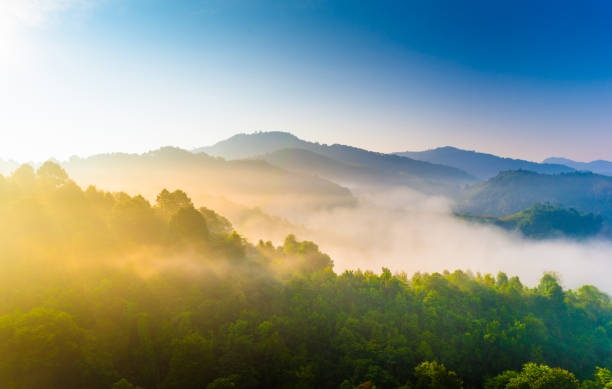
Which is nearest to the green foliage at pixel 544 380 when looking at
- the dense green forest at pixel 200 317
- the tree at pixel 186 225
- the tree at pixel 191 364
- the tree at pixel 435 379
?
the dense green forest at pixel 200 317

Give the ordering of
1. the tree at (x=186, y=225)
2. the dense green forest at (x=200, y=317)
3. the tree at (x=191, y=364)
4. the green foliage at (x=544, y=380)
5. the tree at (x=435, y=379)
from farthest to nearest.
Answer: the tree at (x=186, y=225), the green foliage at (x=544, y=380), the tree at (x=435, y=379), the tree at (x=191, y=364), the dense green forest at (x=200, y=317)

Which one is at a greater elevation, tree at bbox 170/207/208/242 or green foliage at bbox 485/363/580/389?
tree at bbox 170/207/208/242

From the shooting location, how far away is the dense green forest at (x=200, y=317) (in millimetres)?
36562

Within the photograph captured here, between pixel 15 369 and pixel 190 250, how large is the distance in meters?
29.3

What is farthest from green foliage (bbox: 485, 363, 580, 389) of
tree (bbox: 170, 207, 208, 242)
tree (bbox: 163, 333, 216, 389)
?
tree (bbox: 170, 207, 208, 242)

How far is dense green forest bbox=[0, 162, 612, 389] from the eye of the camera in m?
36.6

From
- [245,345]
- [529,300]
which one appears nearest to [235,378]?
[245,345]

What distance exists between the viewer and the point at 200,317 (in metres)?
50.2

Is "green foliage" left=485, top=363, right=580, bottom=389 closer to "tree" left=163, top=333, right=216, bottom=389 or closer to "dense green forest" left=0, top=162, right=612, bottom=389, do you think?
"dense green forest" left=0, top=162, right=612, bottom=389

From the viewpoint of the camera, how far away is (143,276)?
49688 millimetres

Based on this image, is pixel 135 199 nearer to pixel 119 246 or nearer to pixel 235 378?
pixel 119 246

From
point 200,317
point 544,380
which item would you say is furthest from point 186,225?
point 544,380

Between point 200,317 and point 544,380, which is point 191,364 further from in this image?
point 544,380

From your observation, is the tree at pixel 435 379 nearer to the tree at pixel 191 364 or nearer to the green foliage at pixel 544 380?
the green foliage at pixel 544 380
